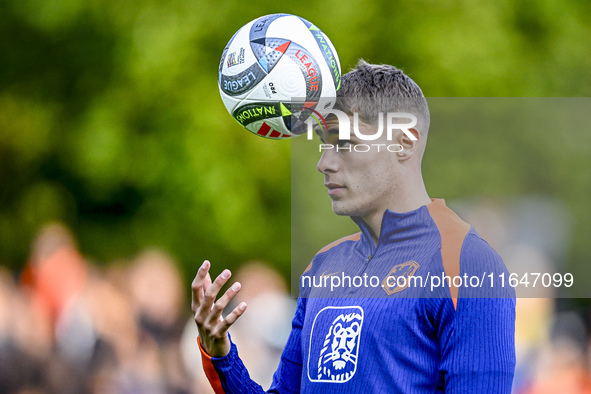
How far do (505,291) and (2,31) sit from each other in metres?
5.27

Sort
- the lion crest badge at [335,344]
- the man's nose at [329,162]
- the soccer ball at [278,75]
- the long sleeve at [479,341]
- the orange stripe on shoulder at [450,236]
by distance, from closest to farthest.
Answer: the long sleeve at [479,341]
the orange stripe on shoulder at [450,236]
the lion crest badge at [335,344]
the man's nose at [329,162]
the soccer ball at [278,75]

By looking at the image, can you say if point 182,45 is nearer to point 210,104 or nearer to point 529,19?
point 210,104

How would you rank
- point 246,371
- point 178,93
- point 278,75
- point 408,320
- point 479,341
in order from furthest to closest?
point 178,93
point 278,75
point 246,371
point 408,320
point 479,341

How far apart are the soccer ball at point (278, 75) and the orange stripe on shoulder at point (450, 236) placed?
63cm

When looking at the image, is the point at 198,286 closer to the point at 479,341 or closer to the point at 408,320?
the point at 408,320

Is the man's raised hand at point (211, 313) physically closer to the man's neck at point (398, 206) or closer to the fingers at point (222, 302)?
the fingers at point (222, 302)

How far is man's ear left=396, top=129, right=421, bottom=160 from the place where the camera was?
7.29 ft

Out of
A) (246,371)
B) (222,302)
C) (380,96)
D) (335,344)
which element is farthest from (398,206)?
(246,371)

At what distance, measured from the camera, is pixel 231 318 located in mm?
2090

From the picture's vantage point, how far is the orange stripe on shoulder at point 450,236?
194 centimetres

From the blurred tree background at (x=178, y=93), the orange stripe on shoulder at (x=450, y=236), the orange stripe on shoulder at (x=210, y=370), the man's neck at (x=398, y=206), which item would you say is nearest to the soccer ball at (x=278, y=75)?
the man's neck at (x=398, y=206)

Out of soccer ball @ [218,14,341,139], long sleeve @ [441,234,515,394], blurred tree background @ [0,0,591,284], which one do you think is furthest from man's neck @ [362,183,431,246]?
blurred tree background @ [0,0,591,284]

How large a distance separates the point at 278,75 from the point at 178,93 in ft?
10.3

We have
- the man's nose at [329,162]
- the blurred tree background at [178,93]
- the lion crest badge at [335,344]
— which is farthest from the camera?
the blurred tree background at [178,93]
